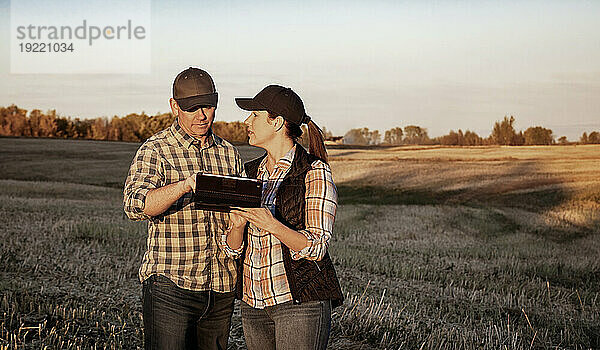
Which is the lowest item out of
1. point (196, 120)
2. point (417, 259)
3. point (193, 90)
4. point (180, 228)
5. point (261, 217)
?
point (417, 259)

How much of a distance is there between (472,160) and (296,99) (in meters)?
30.3

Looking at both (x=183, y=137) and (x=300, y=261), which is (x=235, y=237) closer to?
(x=300, y=261)

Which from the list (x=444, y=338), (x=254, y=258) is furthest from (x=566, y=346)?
(x=254, y=258)

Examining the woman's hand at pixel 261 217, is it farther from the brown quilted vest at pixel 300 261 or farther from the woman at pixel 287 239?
the brown quilted vest at pixel 300 261

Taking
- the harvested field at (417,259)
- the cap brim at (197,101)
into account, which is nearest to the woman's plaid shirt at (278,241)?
the cap brim at (197,101)

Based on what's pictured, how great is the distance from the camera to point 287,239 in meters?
2.95

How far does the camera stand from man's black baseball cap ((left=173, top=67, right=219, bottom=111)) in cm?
339

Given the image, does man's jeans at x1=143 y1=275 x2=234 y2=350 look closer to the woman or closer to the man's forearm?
the woman

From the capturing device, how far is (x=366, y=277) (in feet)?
33.8

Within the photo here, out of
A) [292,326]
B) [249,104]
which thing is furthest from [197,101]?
[292,326]

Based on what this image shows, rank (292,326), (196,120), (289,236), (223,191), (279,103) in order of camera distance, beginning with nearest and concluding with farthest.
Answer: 1. (223,191)
2. (289,236)
3. (292,326)
4. (279,103)
5. (196,120)

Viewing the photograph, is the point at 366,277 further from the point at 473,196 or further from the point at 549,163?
the point at 549,163

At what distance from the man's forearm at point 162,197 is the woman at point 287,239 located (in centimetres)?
27

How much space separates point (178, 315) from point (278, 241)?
0.67 meters
